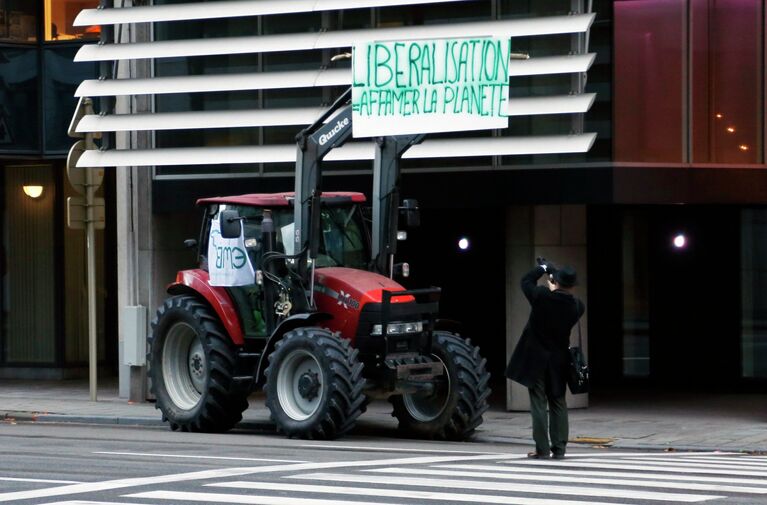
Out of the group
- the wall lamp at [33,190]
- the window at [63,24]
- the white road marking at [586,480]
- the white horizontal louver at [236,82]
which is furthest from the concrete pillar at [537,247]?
the wall lamp at [33,190]

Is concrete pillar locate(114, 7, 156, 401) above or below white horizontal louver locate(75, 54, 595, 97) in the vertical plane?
below

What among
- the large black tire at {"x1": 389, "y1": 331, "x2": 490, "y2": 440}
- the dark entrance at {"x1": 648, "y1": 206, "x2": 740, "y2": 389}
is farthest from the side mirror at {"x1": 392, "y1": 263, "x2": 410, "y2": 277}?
the dark entrance at {"x1": 648, "y1": 206, "x2": 740, "y2": 389}

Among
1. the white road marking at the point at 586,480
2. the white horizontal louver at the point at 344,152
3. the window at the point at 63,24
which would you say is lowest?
the white road marking at the point at 586,480

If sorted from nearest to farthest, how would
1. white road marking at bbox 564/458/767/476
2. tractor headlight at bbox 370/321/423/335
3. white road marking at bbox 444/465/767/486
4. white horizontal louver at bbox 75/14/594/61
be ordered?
white road marking at bbox 444/465/767/486 → white road marking at bbox 564/458/767/476 → tractor headlight at bbox 370/321/423/335 → white horizontal louver at bbox 75/14/594/61

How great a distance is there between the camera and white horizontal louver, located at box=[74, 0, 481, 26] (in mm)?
20906

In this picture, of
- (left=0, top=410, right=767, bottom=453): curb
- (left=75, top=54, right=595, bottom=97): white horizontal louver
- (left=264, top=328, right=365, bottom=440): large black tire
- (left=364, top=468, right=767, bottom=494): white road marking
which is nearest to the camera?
(left=364, top=468, right=767, bottom=494): white road marking

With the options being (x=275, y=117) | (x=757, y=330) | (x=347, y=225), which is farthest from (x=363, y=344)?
(x=757, y=330)

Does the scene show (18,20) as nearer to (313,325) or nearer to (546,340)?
(313,325)

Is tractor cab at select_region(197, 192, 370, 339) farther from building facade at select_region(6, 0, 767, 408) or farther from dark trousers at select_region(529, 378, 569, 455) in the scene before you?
dark trousers at select_region(529, 378, 569, 455)

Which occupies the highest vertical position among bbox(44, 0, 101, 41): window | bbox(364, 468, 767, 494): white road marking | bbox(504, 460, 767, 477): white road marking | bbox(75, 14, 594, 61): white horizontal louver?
bbox(44, 0, 101, 41): window

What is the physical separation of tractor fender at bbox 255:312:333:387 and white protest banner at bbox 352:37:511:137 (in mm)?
2215

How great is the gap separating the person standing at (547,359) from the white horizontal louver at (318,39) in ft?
17.0

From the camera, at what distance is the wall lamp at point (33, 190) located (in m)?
27.8

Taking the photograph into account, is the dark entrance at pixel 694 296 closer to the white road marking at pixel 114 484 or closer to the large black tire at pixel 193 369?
the large black tire at pixel 193 369
